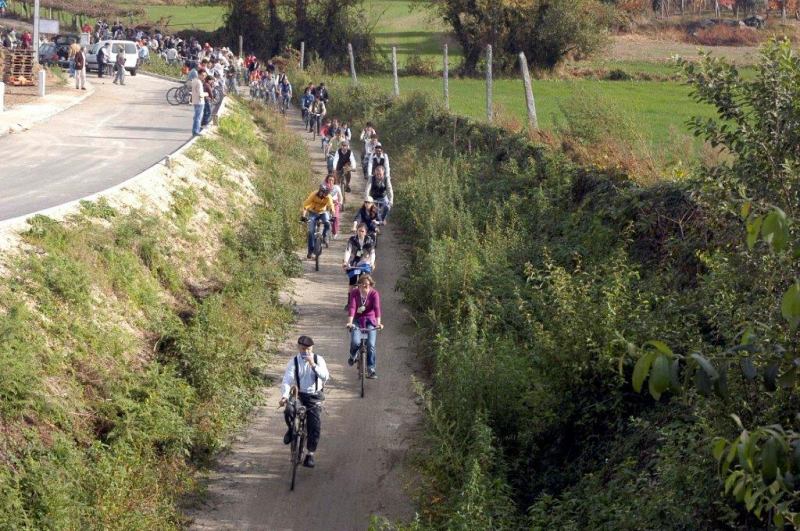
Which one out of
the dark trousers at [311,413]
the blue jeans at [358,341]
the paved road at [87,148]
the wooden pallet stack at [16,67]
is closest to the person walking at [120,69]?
the paved road at [87,148]

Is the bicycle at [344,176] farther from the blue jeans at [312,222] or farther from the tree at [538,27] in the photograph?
the tree at [538,27]

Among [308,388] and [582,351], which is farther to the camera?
[308,388]

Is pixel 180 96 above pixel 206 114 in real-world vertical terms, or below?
above

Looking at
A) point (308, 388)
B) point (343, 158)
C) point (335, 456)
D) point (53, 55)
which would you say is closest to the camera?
point (308, 388)

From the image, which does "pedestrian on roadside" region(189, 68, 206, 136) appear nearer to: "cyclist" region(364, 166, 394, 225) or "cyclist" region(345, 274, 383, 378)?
"cyclist" region(364, 166, 394, 225)

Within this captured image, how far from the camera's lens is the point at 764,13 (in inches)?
3312

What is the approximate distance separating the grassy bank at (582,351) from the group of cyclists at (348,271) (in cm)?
108

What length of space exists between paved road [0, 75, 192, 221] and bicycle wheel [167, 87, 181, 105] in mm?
384

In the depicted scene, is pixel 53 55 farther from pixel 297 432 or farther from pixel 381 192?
pixel 297 432

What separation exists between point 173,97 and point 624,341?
32209 mm

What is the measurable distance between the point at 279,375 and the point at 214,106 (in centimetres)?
1754

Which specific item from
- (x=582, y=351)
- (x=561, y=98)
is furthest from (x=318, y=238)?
(x=561, y=98)

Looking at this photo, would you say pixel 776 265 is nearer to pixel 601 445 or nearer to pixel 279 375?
pixel 601 445

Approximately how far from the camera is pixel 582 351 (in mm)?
10297
